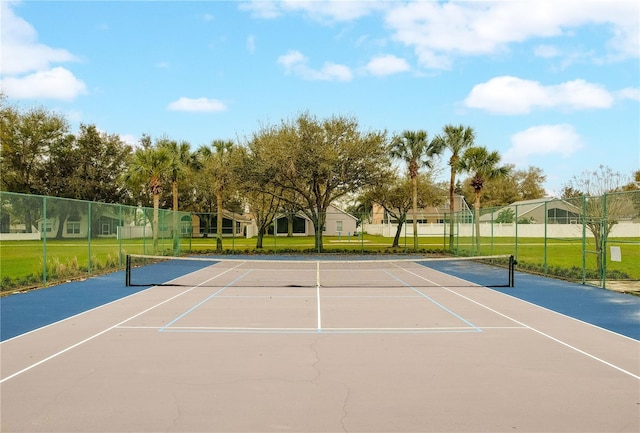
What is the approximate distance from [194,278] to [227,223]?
146ft

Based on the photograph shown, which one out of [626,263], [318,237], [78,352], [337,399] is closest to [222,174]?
[318,237]

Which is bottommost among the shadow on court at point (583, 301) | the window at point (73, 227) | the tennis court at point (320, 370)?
the tennis court at point (320, 370)

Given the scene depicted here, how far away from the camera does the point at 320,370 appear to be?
7.49 m

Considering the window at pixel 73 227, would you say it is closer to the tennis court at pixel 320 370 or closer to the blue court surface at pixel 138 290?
the blue court surface at pixel 138 290

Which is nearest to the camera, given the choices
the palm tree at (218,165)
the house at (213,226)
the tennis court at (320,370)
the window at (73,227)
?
the tennis court at (320,370)

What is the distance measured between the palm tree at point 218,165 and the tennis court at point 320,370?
2528cm

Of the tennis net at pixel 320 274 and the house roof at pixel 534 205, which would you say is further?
the house roof at pixel 534 205

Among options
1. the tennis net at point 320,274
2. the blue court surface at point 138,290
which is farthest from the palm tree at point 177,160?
Answer: the blue court surface at point 138,290

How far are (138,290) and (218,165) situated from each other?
23177 millimetres

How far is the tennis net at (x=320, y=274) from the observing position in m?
18.8

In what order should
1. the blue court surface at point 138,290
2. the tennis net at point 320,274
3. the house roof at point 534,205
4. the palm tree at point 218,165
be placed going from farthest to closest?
1. the palm tree at point 218,165
2. the house roof at point 534,205
3. the tennis net at point 320,274
4. the blue court surface at point 138,290

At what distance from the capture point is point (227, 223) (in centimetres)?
6506

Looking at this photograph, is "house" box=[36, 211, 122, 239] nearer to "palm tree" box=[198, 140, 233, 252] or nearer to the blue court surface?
the blue court surface

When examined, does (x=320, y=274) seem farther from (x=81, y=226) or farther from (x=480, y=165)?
(x=480, y=165)
